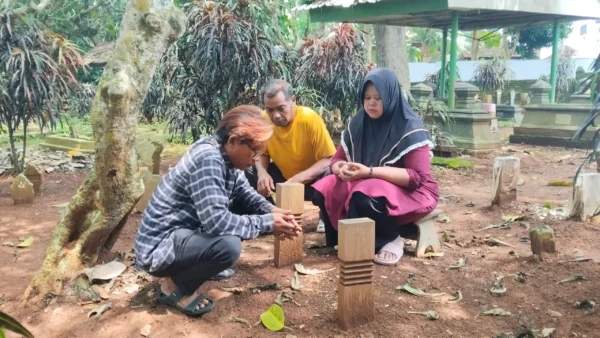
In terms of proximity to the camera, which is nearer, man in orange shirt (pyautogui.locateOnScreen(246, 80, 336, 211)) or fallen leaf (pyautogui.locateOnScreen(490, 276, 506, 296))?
fallen leaf (pyautogui.locateOnScreen(490, 276, 506, 296))

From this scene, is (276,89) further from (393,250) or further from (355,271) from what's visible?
(355,271)

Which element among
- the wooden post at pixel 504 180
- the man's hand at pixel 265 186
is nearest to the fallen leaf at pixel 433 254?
the man's hand at pixel 265 186

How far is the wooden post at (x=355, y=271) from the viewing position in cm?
219

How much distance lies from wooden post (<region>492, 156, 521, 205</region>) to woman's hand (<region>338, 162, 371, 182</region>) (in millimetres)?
1905

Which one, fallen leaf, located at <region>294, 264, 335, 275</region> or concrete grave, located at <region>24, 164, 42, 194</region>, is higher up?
concrete grave, located at <region>24, 164, 42, 194</region>

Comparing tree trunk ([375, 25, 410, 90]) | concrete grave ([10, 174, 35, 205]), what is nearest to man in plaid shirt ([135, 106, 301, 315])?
concrete grave ([10, 174, 35, 205])

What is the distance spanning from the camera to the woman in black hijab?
307 cm

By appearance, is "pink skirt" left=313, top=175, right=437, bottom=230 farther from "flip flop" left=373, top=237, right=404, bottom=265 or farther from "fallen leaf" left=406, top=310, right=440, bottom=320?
"fallen leaf" left=406, top=310, right=440, bottom=320

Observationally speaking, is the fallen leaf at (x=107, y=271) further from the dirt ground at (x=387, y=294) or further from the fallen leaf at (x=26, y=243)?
the fallen leaf at (x=26, y=243)

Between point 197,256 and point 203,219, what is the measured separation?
0.18m

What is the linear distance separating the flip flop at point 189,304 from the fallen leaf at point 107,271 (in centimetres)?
44

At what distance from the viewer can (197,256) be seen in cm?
238

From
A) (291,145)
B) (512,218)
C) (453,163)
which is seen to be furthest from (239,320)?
(453,163)

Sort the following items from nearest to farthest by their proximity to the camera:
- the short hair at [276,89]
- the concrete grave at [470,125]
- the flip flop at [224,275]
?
the flip flop at [224,275] < the short hair at [276,89] < the concrete grave at [470,125]
